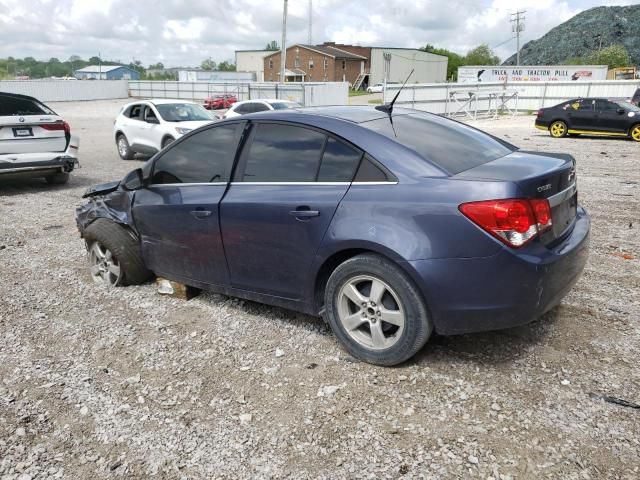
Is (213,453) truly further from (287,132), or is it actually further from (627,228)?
(627,228)

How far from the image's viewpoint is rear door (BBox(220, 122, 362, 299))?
354 cm

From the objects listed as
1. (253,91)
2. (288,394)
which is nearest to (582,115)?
(288,394)

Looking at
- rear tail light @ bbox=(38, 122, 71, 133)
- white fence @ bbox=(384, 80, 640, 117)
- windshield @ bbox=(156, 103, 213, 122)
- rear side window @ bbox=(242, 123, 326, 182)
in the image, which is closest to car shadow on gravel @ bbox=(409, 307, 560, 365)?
rear side window @ bbox=(242, 123, 326, 182)

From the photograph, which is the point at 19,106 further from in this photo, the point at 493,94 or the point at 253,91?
the point at 493,94

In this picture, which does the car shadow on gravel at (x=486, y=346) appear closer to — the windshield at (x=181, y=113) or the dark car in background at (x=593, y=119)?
the windshield at (x=181, y=113)

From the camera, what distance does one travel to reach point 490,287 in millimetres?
3066

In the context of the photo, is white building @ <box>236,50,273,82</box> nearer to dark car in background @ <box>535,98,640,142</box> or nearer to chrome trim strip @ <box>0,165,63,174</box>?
dark car in background @ <box>535,98,640,142</box>

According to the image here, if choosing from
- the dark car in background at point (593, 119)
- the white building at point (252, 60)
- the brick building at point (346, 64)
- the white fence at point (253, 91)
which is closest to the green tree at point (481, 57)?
the brick building at point (346, 64)

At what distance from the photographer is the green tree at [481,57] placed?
124 meters

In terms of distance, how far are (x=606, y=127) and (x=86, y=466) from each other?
20.3 meters

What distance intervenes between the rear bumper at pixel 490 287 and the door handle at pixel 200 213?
1671 millimetres

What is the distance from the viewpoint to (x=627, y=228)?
22.5 feet

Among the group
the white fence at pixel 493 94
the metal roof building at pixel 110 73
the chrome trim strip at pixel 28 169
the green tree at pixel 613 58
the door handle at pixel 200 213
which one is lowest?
the chrome trim strip at pixel 28 169

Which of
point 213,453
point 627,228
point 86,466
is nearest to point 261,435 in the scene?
point 213,453
